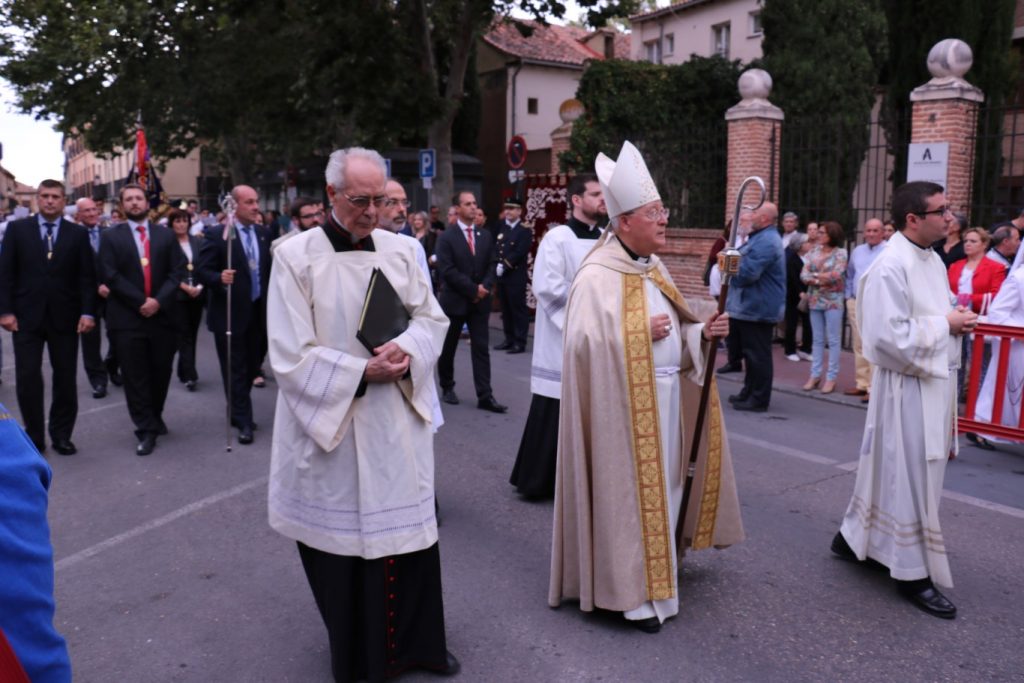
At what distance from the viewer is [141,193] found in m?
7.61

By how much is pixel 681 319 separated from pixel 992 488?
11.0ft

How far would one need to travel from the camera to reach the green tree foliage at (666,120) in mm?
17141

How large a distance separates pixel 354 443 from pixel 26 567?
2.10 m

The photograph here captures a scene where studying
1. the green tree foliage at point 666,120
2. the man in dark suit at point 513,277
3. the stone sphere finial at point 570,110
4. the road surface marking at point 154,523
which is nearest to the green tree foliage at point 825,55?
the green tree foliage at point 666,120

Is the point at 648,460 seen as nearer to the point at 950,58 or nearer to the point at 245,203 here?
the point at 245,203

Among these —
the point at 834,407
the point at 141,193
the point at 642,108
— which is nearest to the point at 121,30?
the point at 642,108

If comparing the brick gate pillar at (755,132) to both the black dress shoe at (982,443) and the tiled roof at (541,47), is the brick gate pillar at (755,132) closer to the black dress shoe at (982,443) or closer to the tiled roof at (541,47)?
the black dress shoe at (982,443)

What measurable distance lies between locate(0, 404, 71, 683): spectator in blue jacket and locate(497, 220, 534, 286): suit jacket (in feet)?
38.1

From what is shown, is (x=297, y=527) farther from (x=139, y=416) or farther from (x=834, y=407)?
(x=834, y=407)

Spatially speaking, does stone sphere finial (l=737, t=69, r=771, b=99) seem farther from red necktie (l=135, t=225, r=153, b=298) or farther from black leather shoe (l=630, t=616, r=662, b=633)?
black leather shoe (l=630, t=616, r=662, b=633)

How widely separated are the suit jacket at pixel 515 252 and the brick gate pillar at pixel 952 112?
17.6ft

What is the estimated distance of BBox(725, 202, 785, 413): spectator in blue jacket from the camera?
8.92 m

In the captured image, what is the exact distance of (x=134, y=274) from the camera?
7.68 meters

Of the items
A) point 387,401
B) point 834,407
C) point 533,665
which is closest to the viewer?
point 387,401
